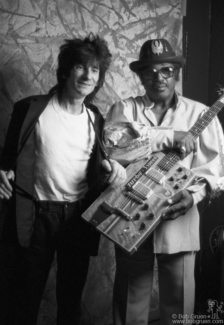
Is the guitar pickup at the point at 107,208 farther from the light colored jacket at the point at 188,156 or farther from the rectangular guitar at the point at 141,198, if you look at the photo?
the light colored jacket at the point at 188,156

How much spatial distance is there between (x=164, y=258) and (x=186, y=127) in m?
0.72

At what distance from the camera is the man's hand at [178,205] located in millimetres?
1726

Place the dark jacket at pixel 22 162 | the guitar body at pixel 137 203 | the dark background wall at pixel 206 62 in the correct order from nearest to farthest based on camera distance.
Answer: the guitar body at pixel 137 203
the dark jacket at pixel 22 162
the dark background wall at pixel 206 62

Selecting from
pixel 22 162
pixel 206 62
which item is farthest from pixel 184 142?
pixel 206 62

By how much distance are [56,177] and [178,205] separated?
0.65m

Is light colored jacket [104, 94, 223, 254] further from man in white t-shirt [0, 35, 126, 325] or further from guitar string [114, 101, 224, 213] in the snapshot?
man in white t-shirt [0, 35, 126, 325]

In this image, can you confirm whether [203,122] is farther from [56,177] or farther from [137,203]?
[56,177]

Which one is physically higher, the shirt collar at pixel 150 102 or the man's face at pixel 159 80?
the man's face at pixel 159 80

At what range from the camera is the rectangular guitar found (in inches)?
67.8

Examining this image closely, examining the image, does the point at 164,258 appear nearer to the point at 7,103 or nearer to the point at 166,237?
the point at 166,237

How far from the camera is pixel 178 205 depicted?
1729 millimetres

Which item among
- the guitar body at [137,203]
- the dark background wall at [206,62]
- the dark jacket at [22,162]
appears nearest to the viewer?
the guitar body at [137,203]

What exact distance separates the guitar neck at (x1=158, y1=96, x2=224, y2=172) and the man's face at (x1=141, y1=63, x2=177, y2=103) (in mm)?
226

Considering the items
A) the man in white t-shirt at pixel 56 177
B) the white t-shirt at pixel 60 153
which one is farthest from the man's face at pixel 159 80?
the white t-shirt at pixel 60 153
